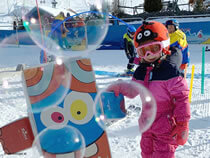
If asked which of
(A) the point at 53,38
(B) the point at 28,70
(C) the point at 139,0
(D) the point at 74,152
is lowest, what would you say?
(D) the point at 74,152

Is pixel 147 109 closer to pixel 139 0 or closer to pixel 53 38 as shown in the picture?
pixel 53 38

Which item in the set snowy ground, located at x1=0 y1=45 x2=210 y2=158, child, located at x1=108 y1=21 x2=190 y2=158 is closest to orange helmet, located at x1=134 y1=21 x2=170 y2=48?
child, located at x1=108 y1=21 x2=190 y2=158

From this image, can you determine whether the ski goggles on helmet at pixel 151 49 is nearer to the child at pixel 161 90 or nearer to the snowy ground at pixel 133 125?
the child at pixel 161 90

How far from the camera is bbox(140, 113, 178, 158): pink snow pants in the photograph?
1.89 m

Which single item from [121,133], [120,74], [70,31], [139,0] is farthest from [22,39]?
[139,0]

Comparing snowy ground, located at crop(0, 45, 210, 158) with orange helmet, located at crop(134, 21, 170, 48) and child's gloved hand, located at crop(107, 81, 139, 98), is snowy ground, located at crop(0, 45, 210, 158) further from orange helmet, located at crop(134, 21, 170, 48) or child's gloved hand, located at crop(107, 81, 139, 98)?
orange helmet, located at crop(134, 21, 170, 48)

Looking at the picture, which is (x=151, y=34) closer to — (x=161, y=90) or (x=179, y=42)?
(x=161, y=90)

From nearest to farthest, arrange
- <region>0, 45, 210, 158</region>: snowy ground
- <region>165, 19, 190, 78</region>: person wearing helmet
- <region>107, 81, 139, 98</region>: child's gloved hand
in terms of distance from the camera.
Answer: <region>107, 81, 139, 98</region>: child's gloved hand
<region>0, 45, 210, 158</region>: snowy ground
<region>165, 19, 190, 78</region>: person wearing helmet

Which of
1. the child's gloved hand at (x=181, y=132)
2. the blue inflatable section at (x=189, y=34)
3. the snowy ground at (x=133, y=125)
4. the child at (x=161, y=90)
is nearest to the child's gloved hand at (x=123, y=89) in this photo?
the child at (x=161, y=90)

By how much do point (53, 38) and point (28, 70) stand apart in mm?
1250

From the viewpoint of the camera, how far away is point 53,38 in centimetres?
342

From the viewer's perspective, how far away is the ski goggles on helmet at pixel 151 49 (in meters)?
1.88

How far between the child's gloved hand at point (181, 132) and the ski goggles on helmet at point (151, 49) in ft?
1.99

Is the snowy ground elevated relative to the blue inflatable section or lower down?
lower down
